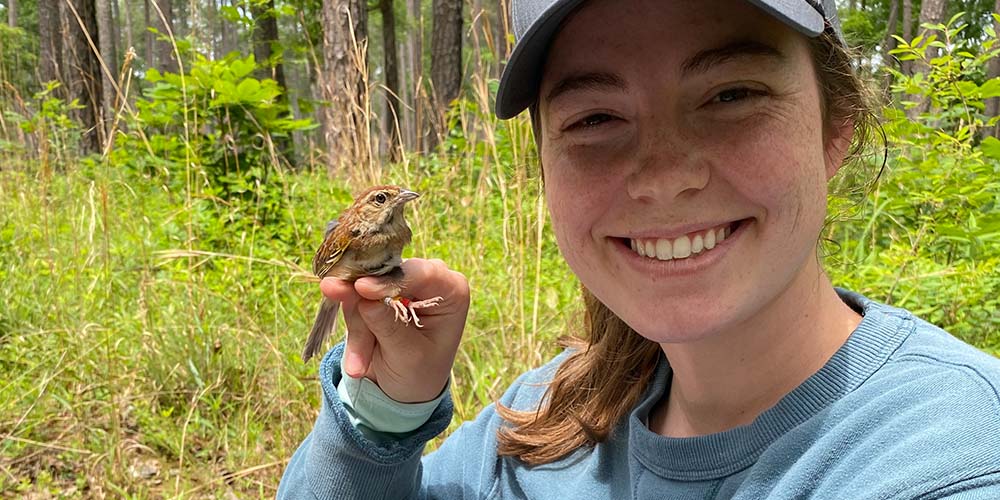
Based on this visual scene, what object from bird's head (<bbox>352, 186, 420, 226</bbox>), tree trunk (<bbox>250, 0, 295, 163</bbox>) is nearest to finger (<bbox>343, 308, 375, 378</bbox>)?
bird's head (<bbox>352, 186, 420, 226</bbox>)

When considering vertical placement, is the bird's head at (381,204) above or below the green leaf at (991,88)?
below

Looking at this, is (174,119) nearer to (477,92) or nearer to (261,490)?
(477,92)

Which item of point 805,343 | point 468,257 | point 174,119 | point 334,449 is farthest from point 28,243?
point 805,343

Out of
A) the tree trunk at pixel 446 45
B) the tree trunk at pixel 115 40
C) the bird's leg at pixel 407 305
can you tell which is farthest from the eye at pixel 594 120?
the tree trunk at pixel 446 45

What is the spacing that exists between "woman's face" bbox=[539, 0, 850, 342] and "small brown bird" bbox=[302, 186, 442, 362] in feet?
1.67

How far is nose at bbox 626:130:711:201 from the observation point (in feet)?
3.91

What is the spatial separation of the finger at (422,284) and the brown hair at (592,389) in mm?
384

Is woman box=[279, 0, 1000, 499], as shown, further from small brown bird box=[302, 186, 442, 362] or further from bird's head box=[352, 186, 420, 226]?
bird's head box=[352, 186, 420, 226]

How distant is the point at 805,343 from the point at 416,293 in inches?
33.8

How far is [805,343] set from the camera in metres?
1.37

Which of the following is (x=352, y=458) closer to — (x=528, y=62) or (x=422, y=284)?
(x=422, y=284)

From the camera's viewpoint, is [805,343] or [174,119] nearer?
[805,343]

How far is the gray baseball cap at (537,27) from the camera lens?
1103 mm

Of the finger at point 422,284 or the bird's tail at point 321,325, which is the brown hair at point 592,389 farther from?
the bird's tail at point 321,325
